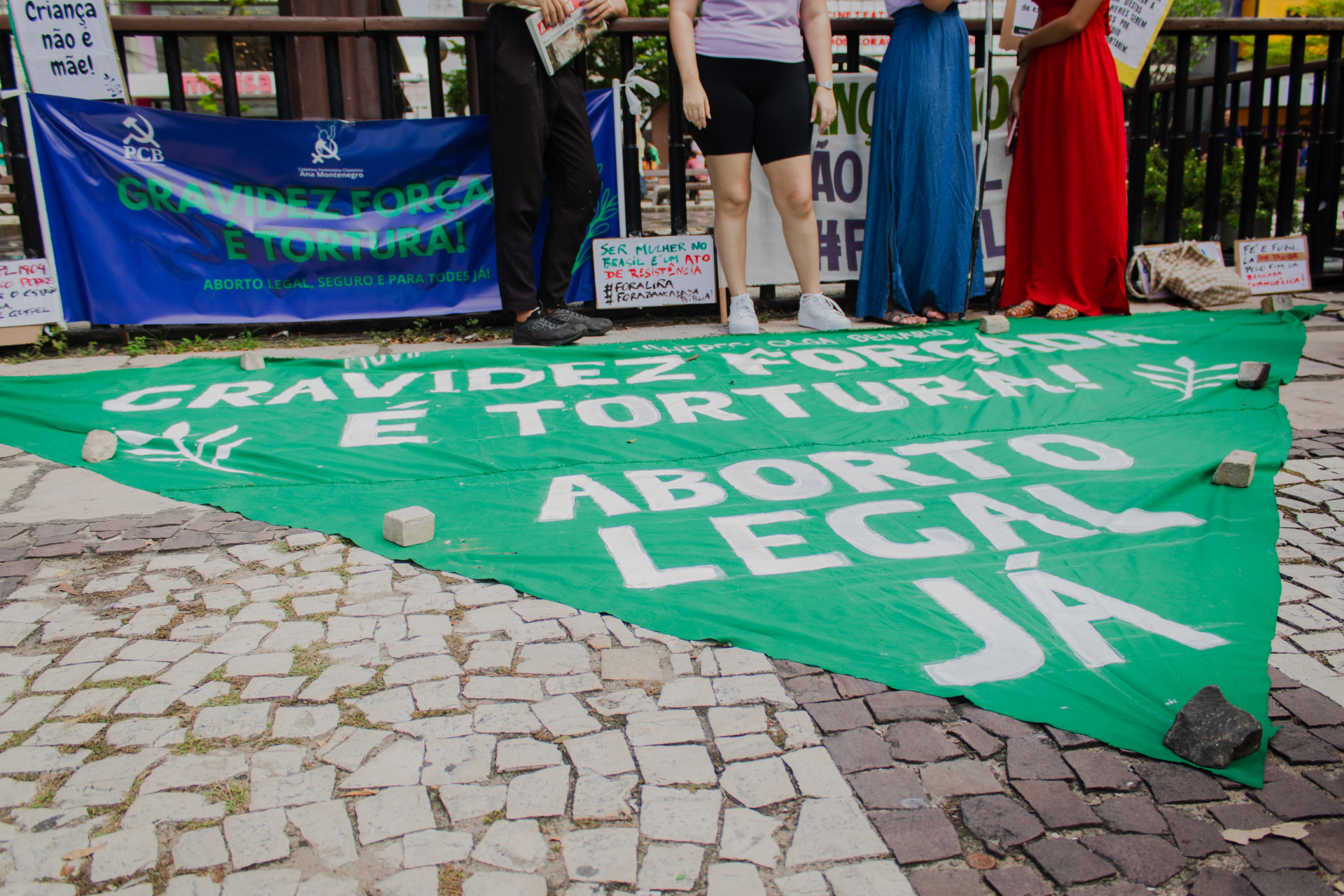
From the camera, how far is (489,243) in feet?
18.5

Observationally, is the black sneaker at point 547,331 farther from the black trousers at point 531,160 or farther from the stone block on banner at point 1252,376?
the stone block on banner at point 1252,376

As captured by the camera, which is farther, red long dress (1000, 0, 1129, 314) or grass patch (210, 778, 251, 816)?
red long dress (1000, 0, 1129, 314)

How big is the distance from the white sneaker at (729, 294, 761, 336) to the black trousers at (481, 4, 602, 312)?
2.93 feet

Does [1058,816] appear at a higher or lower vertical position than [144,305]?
lower

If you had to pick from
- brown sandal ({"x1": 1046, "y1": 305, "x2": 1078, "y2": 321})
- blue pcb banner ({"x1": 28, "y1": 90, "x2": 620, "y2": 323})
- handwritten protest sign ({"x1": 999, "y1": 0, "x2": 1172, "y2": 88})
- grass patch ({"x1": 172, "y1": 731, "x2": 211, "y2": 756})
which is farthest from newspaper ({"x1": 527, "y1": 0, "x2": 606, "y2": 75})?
grass patch ({"x1": 172, "y1": 731, "x2": 211, "y2": 756})

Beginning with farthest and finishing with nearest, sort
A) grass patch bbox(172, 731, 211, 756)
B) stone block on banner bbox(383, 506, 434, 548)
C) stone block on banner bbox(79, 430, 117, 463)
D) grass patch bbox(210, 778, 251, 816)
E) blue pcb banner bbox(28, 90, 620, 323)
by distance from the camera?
blue pcb banner bbox(28, 90, 620, 323) < stone block on banner bbox(79, 430, 117, 463) < stone block on banner bbox(383, 506, 434, 548) < grass patch bbox(172, 731, 211, 756) < grass patch bbox(210, 778, 251, 816)

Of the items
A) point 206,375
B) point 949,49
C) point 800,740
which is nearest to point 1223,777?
point 800,740

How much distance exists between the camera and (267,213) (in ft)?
17.6

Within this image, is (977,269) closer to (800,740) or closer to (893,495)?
(893,495)

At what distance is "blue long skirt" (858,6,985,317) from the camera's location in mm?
5418

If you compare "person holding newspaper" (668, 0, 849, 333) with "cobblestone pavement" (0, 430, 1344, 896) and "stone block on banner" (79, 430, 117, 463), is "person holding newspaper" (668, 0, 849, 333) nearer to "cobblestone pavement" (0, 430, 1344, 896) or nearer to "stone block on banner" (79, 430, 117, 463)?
"stone block on banner" (79, 430, 117, 463)

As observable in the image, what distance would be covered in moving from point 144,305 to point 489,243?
1.82 metres

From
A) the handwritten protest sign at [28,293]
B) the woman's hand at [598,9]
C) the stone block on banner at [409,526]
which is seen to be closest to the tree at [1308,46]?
the woman's hand at [598,9]

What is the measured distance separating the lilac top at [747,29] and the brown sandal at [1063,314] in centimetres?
200
